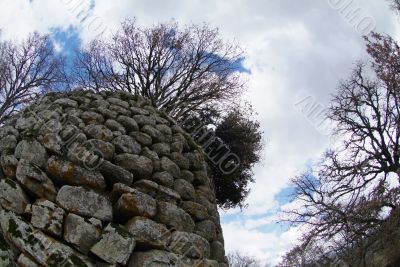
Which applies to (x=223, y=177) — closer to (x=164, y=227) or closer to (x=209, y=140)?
(x=209, y=140)

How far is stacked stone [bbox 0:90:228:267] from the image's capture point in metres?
4.00

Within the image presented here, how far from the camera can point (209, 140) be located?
8781 millimetres

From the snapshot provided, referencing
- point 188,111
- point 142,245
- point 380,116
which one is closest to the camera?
point 142,245

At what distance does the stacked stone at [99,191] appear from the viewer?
4004 mm

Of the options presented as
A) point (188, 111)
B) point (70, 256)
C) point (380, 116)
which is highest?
point (380, 116)

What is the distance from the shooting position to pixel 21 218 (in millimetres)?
4094

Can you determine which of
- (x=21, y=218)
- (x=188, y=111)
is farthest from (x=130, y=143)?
(x=188, y=111)

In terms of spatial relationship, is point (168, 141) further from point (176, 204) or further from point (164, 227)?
point (164, 227)

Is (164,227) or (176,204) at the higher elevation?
(176,204)

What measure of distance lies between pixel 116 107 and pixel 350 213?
9.74 metres

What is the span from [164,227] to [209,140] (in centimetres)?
447

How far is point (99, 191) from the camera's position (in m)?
4.44

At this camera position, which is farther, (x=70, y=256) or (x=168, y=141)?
(x=168, y=141)

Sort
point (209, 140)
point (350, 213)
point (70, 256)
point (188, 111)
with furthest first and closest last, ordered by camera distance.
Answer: point (350, 213) → point (188, 111) → point (209, 140) → point (70, 256)
